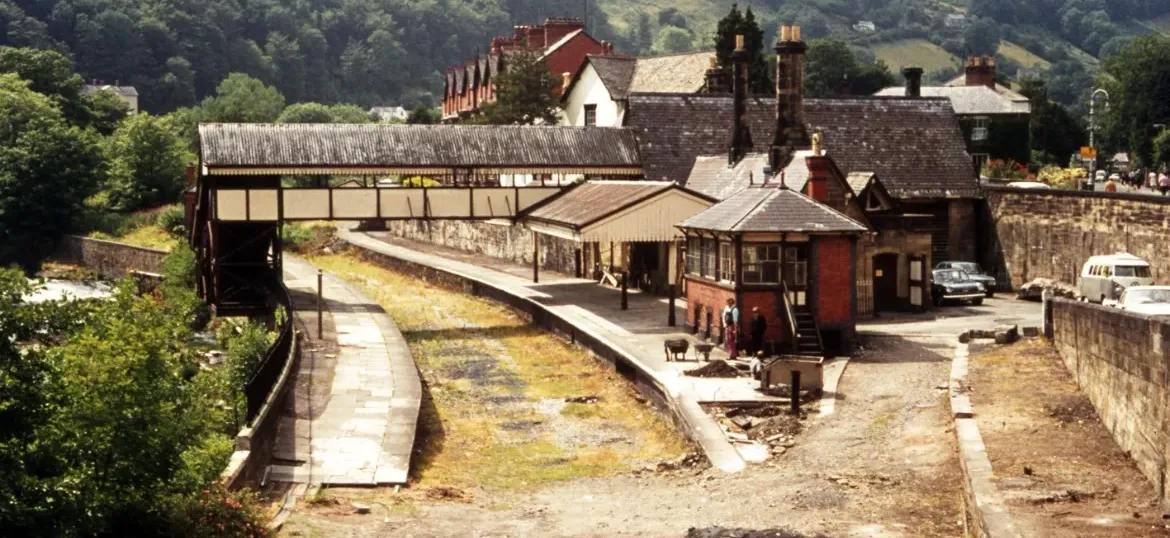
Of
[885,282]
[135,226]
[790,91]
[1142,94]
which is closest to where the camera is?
[885,282]

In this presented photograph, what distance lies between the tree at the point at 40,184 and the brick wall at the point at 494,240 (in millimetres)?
15826

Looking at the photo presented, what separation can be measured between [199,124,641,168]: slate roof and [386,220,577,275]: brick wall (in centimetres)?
556

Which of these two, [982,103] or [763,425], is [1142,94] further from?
[763,425]

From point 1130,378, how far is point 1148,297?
13.1 meters

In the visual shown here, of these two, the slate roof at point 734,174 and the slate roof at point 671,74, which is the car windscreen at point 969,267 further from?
the slate roof at point 671,74

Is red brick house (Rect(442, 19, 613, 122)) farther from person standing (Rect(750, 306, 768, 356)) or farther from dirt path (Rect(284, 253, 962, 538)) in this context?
dirt path (Rect(284, 253, 962, 538))

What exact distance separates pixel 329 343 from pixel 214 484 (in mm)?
18460

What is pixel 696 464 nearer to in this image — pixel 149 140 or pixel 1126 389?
pixel 1126 389

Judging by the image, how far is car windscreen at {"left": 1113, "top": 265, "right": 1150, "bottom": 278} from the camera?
119 feet

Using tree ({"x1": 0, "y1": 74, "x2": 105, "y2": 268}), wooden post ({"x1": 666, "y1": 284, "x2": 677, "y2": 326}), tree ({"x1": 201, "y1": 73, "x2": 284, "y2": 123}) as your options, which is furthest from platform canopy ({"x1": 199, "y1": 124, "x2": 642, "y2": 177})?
tree ({"x1": 201, "y1": 73, "x2": 284, "y2": 123})

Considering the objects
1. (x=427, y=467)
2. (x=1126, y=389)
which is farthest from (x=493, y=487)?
Result: (x=1126, y=389)

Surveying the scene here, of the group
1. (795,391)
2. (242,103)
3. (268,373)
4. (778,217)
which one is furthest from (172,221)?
(795,391)

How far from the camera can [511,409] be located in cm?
2927

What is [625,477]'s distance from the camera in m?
22.4
